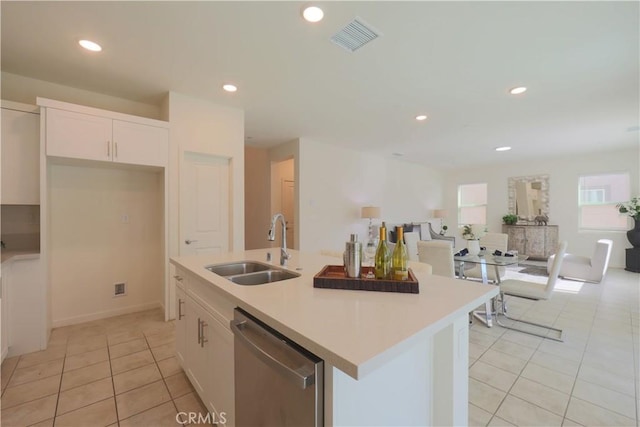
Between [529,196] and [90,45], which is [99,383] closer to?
[90,45]

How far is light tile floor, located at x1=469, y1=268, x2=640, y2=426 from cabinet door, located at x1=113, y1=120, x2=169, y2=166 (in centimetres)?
354

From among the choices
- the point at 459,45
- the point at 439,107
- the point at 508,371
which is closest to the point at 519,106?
the point at 439,107

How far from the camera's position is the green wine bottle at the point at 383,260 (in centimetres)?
134

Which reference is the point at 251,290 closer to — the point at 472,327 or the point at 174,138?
the point at 174,138

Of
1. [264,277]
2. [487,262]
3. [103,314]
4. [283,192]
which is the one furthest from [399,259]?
[283,192]

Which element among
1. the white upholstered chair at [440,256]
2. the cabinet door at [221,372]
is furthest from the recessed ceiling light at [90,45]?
the white upholstered chair at [440,256]

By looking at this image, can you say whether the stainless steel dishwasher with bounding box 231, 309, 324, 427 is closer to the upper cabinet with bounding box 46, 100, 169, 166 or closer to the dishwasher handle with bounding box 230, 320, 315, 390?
the dishwasher handle with bounding box 230, 320, 315, 390

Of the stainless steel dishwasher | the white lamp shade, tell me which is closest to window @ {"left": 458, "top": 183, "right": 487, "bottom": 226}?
the white lamp shade

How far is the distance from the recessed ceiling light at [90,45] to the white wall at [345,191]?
305cm

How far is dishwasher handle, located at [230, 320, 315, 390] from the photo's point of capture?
2.62 feet

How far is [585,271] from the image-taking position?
15.8ft

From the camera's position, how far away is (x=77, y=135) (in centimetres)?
255

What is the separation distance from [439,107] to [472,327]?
2.69 meters

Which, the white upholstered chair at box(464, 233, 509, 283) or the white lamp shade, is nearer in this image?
the white upholstered chair at box(464, 233, 509, 283)
